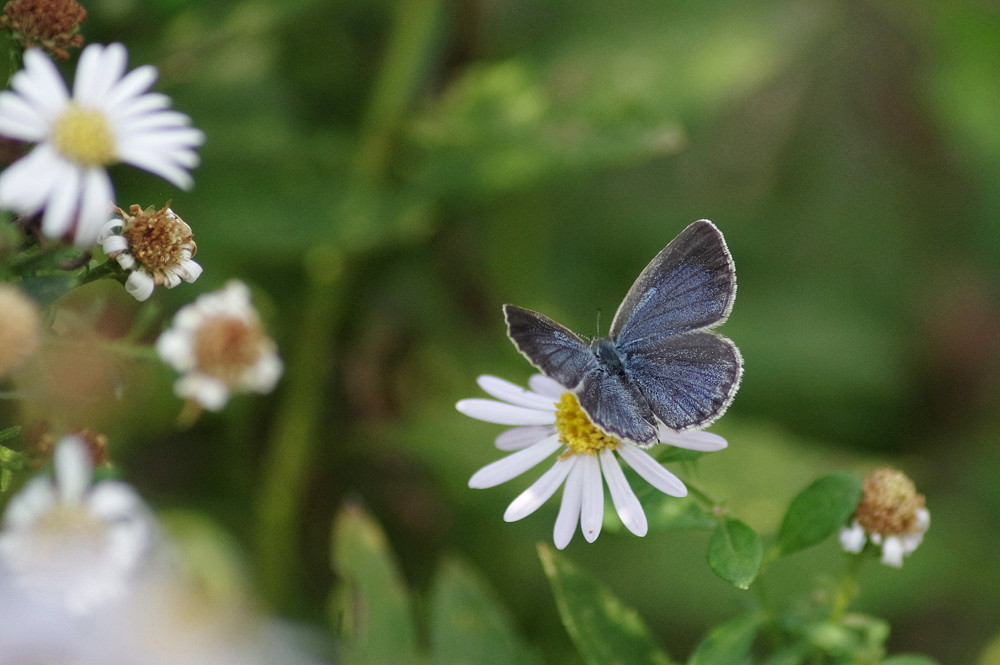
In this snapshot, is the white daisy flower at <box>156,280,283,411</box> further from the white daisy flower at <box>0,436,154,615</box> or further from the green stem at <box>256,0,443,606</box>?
the green stem at <box>256,0,443,606</box>

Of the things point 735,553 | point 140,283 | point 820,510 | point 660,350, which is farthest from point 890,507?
point 140,283

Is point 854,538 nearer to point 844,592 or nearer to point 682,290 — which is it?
point 844,592

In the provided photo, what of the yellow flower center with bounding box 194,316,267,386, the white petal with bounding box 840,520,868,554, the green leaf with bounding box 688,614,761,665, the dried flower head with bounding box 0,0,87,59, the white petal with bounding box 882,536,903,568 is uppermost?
the dried flower head with bounding box 0,0,87,59

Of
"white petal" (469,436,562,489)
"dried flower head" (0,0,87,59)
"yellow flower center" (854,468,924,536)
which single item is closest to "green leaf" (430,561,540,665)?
"white petal" (469,436,562,489)

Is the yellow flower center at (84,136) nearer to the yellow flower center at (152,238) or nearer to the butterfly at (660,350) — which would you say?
the yellow flower center at (152,238)

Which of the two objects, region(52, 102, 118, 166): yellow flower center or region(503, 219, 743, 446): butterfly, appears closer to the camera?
region(52, 102, 118, 166): yellow flower center

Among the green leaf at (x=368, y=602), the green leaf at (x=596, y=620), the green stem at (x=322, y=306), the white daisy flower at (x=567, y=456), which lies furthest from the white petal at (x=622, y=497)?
the green stem at (x=322, y=306)

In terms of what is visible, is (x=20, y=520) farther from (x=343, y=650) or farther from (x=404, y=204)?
(x=404, y=204)

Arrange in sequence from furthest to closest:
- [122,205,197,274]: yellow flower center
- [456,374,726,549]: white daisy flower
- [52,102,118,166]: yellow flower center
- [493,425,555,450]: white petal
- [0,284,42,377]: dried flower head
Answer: [493,425,555,450]: white petal < [456,374,726,549]: white daisy flower < [122,205,197,274]: yellow flower center < [52,102,118,166]: yellow flower center < [0,284,42,377]: dried flower head
